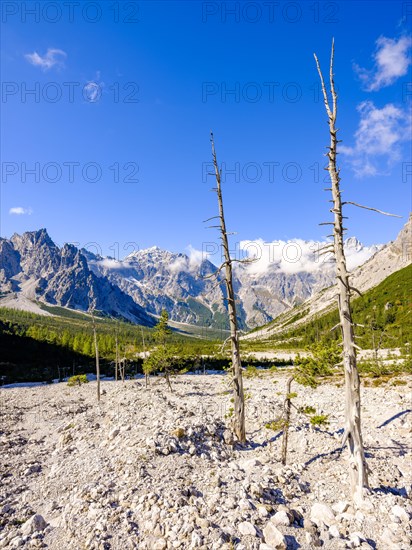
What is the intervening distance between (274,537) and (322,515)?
231 cm

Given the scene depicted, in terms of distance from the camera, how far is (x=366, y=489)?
10336 mm

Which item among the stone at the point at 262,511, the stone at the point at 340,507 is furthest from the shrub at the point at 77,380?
the stone at the point at 340,507

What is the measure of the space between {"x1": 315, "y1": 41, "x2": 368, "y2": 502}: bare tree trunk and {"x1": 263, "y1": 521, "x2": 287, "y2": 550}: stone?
360cm

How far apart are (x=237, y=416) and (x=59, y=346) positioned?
114 metres

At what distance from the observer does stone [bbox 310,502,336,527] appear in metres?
9.40

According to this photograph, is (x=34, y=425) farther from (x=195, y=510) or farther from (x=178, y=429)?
(x=195, y=510)

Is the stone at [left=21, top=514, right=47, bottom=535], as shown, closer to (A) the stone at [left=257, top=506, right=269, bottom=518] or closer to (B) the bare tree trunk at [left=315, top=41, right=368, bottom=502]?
(A) the stone at [left=257, top=506, right=269, bottom=518]

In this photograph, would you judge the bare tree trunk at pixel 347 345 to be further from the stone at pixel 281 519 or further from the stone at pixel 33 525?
the stone at pixel 33 525

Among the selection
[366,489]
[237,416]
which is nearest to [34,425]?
[237,416]

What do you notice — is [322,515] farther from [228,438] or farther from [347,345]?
[228,438]

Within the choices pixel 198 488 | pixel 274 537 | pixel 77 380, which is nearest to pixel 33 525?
pixel 198 488

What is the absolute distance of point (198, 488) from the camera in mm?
11422

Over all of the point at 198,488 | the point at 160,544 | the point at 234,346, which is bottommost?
the point at 198,488

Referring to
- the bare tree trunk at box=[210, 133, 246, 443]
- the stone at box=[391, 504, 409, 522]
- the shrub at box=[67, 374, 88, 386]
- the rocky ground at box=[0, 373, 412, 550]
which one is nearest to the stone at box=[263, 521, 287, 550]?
the rocky ground at box=[0, 373, 412, 550]
